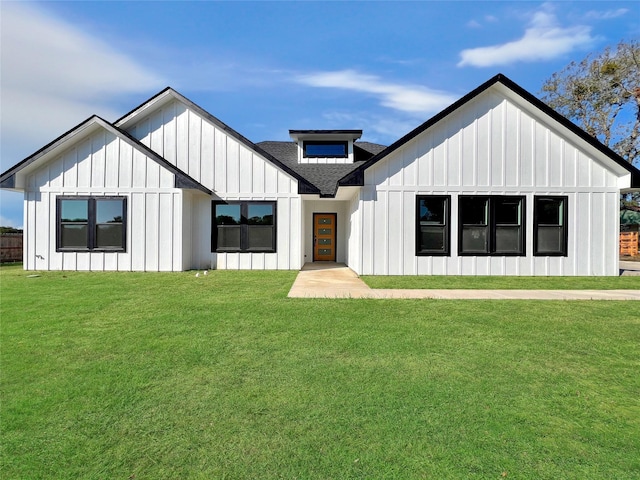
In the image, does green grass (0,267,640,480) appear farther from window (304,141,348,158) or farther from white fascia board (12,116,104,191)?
window (304,141,348,158)

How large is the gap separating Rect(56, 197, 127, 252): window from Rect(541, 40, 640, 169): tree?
32.1 meters

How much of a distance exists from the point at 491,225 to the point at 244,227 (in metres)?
9.00

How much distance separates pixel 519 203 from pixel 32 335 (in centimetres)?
1307

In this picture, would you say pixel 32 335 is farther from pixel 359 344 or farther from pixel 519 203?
pixel 519 203

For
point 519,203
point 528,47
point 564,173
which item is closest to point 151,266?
point 519,203

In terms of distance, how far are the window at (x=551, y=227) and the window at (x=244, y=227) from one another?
945 centimetres

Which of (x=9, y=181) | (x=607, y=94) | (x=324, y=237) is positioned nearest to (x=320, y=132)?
(x=324, y=237)

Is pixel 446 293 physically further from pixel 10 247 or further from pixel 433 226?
pixel 10 247

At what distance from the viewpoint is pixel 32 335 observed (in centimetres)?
471

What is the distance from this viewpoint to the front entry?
1598 cm

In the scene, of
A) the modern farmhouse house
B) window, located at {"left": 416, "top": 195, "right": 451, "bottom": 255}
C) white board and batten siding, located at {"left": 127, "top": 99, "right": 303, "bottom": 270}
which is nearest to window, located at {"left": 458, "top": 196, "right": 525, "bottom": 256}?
the modern farmhouse house

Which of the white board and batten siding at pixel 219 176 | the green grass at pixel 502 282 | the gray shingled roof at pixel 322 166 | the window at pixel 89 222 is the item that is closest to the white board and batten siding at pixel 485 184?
the green grass at pixel 502 282

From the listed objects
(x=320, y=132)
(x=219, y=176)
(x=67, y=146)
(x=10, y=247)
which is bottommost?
(x=10, y=247)

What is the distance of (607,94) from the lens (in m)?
24.8
